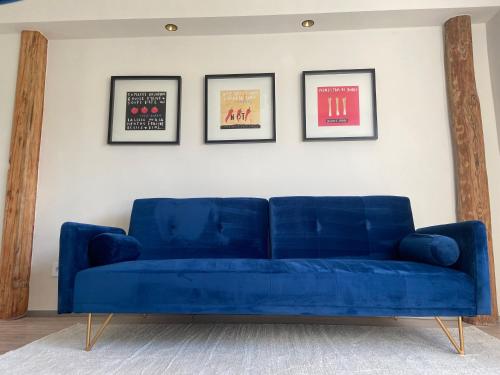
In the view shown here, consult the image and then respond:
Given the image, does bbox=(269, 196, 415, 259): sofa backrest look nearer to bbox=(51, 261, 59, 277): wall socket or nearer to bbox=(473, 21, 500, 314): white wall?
bbox=(473, 21, 500, 314): white wall

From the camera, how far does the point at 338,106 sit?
2.60 meters

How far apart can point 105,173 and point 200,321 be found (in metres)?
1.28

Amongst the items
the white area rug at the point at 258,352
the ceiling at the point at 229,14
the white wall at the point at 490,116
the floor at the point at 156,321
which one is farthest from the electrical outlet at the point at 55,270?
the white wall at the point at 490,116

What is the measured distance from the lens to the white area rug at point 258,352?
4.50ft

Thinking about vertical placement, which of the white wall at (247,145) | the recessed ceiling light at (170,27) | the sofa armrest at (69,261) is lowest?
the sofa armrest at (69,261)

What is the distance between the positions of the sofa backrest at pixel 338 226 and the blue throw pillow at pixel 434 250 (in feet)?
0.92

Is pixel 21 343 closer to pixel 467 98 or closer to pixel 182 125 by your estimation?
pixel 182 125

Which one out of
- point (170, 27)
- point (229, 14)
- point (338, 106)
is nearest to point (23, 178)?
point (170, 27)

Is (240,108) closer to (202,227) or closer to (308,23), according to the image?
(308,23)

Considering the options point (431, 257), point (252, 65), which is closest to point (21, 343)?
point (431, 257)

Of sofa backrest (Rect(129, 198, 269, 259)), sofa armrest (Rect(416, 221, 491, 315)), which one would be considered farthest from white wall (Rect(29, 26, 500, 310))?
sofa armrest (Rect(416, 221, 491, 315))

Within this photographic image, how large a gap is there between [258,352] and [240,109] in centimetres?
171

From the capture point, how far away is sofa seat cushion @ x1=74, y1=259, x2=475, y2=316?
4.94ft

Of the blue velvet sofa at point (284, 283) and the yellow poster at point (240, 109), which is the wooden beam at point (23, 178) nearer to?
the blue velvet sofa at point (284, 283)
